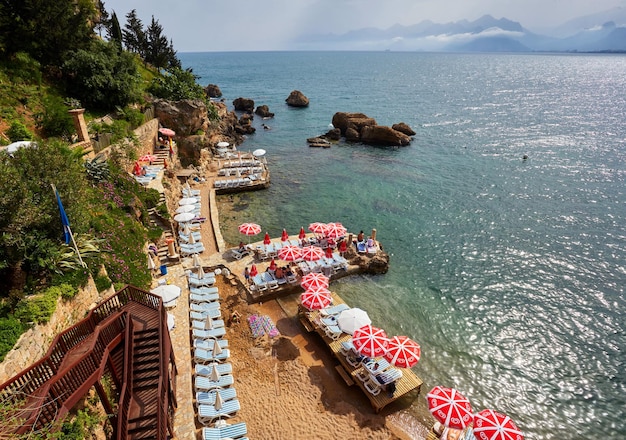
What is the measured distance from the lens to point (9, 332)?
8.25 m

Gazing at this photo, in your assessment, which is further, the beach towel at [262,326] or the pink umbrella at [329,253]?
the pink umbrella at [329,253]

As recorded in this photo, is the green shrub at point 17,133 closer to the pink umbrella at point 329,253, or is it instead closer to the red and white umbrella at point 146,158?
the red and white umbrella at point 146,158

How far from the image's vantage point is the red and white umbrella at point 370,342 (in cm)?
1269

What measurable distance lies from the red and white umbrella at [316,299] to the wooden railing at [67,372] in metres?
6.44

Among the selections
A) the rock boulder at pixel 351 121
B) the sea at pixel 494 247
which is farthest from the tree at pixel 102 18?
the rock boulder at pixel 351 121

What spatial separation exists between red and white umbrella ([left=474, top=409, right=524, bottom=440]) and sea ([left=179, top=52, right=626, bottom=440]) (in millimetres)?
2689

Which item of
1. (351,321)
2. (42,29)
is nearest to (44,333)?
(351,321)

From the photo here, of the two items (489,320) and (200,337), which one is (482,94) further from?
(200,337)

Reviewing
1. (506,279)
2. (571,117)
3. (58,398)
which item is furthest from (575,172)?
(58,398)

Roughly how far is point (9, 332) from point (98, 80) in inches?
1101

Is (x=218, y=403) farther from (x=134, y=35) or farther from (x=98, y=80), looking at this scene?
(x=134, y=35)

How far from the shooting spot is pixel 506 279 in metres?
21.9

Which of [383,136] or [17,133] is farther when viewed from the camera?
[383,136]

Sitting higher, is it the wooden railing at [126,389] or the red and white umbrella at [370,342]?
the wooden railing at [126,389]
